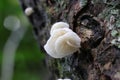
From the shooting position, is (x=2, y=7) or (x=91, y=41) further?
(x=2, y=7)

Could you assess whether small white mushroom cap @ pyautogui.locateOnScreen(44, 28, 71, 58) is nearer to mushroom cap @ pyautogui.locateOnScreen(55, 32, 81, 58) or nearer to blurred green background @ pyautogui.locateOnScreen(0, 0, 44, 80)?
mushroom cap @ pyautogui.locateOnScreen(55, 32, 81, 58)

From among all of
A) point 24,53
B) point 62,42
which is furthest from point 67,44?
point 24,53

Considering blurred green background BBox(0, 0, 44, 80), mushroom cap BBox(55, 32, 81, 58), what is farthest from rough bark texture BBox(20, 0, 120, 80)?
blurred green background BBox(0, 0, 44, 80)

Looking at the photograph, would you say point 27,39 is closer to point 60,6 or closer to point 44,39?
point 44,39

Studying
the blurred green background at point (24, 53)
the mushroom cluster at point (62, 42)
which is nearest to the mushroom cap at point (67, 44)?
the mushroom cluster at point (62, 42)

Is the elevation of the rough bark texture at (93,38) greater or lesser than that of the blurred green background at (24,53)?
greater

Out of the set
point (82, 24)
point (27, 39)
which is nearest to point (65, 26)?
point (82, 24)

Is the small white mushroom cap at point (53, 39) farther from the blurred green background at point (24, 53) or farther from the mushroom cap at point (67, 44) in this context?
the blurred green background at point (24, 53)
